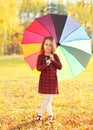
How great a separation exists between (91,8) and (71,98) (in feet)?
129

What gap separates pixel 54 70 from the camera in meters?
7.90

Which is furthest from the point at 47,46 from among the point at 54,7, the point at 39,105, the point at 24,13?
the point at 24,13

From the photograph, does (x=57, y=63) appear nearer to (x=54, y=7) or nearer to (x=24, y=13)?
(x=54, y=7)

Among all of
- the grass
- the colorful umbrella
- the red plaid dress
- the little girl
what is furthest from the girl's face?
the grass

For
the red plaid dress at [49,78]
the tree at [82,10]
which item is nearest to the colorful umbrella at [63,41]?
the red plaid dress at [49,78]

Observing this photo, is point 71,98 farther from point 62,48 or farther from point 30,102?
point 62,48

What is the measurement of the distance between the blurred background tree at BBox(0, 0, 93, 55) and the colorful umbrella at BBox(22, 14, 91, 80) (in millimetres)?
36000

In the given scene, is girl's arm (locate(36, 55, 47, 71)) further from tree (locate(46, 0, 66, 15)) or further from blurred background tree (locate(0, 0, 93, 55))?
tree (locate(46, 0, 66, 15))

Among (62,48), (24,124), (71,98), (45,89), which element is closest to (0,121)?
(24,124)

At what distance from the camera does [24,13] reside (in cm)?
6731

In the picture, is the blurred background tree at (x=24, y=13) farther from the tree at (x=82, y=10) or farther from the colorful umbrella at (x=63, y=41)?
the colorful umbrella at (x=63, y=41)

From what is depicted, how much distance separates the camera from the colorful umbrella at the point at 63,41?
27.1 feet

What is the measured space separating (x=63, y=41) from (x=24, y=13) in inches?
2351

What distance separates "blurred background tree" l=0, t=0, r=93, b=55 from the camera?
1832 inches
